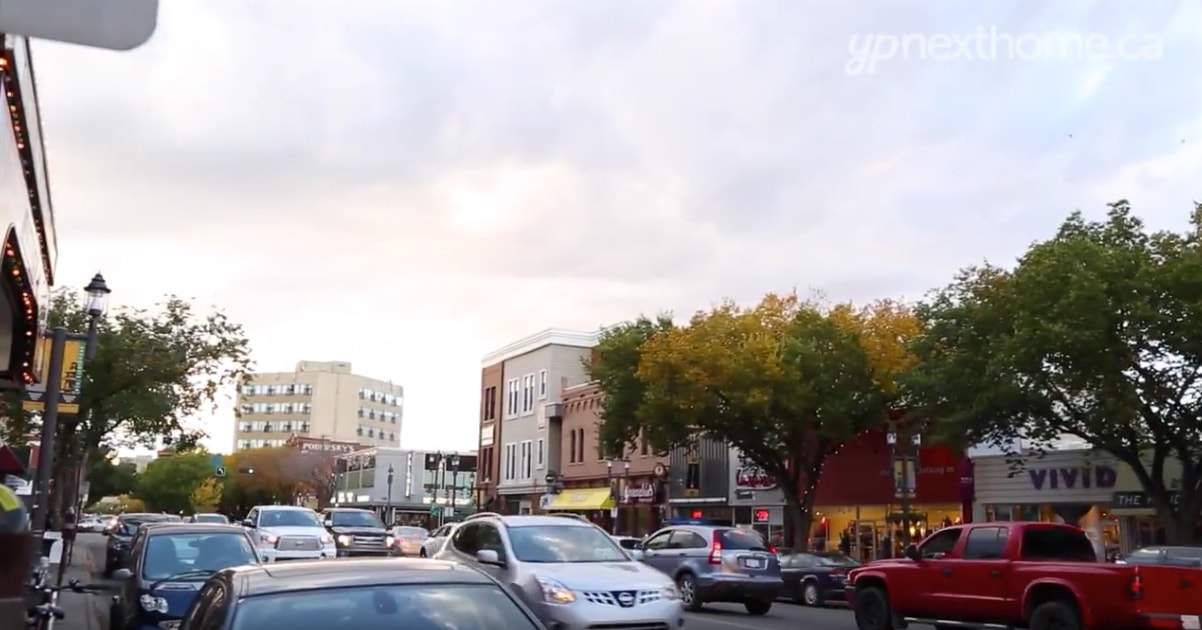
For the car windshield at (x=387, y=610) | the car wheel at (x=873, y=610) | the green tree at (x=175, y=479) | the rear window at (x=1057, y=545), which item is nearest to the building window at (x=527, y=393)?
the car wheel at (x=873, y=610)

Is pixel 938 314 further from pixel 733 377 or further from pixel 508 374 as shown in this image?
pixel 508 374

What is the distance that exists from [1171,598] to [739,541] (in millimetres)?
9608

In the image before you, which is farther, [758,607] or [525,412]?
[525,412]

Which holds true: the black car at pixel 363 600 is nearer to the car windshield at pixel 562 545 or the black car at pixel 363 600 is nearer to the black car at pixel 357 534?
the car windshield at pixel 562 545

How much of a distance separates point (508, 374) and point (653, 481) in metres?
18.2

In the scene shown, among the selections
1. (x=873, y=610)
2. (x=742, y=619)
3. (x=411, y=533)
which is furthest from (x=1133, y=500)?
(x=411, y=533)

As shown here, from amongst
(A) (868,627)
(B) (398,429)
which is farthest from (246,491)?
(A) (868,627)

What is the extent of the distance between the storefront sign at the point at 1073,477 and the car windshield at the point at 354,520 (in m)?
19.4

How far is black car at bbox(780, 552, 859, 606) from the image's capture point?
2636cm

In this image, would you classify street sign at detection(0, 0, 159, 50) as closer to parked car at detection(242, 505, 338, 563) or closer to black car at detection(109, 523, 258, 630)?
black car at detection(109, 523, 258, 630)

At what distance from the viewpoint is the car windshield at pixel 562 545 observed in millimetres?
13055

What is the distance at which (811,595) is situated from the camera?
26.5m

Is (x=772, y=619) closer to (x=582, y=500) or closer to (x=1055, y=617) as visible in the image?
(x=1055, y=617)

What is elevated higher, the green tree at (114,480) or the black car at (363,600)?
the green tree at (114,480)
